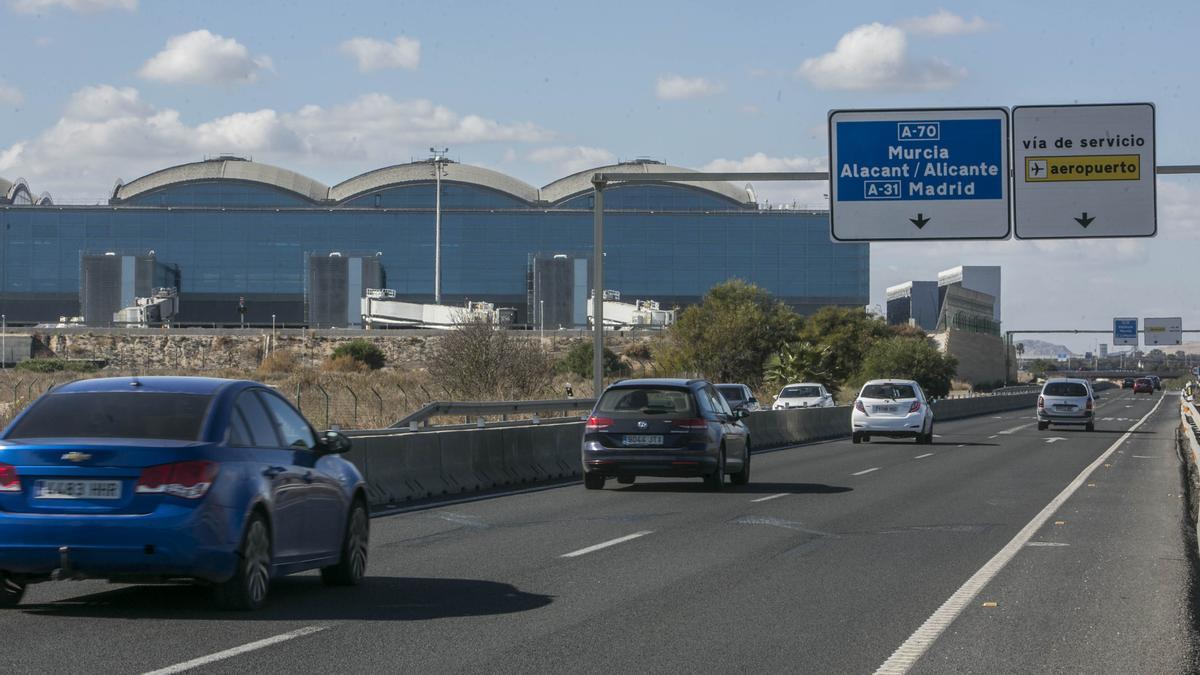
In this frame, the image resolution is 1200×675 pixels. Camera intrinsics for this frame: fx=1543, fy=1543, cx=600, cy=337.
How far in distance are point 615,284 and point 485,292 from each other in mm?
11797

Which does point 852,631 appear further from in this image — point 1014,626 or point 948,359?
point 948,359

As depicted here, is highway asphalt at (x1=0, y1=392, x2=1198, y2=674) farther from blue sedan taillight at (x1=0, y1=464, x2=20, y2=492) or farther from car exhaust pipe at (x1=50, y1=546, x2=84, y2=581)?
blue sedan taillight at (x1=0, y1=464, x2=20, y2=492)

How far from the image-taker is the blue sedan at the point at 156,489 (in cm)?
925

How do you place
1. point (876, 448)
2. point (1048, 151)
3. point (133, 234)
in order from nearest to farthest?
point (1048, 151), point (876, 448), point (133, 234)

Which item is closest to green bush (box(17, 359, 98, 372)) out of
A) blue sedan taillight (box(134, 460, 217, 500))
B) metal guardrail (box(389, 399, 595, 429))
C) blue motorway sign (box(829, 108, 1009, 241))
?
metal guardrail (box(389, 399, 595, 429))

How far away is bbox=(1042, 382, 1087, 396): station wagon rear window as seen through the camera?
159 ft

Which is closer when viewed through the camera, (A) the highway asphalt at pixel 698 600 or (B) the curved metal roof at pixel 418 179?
(A) the highway asphalt at pixel 698 600

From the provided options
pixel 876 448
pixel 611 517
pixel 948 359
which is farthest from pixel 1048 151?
pixel 948 359

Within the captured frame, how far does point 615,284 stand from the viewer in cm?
14012

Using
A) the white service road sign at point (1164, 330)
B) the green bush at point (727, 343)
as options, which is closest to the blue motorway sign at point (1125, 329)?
the white service road sign at point (1164, 330)

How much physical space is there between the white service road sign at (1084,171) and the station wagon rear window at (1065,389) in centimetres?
1974

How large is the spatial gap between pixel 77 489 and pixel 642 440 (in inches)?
498

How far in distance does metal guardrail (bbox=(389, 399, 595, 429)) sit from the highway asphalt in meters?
16.4

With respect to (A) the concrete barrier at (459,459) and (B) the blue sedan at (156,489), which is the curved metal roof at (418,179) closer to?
(A) the concrete barrier at (459,459)
